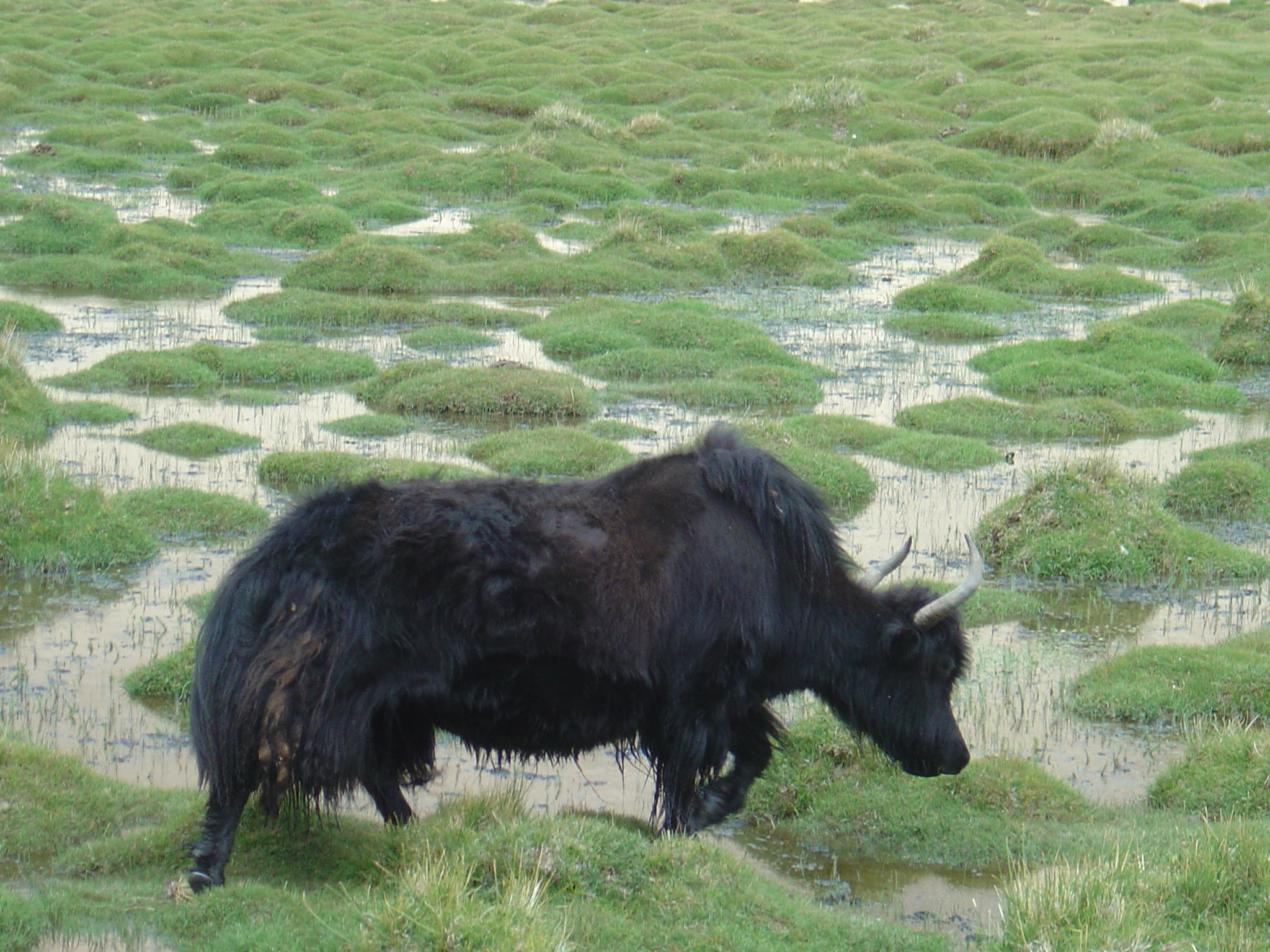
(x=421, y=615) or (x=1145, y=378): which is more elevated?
(x=421, y=615)

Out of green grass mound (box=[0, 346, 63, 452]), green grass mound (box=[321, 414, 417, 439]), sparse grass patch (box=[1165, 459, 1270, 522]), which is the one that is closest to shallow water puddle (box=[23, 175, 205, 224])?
green grass mound (box=[0, 346, 63, 452])

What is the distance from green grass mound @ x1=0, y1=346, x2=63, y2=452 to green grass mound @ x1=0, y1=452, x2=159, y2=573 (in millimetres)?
1950

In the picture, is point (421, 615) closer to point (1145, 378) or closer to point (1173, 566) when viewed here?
point (1173, 566)

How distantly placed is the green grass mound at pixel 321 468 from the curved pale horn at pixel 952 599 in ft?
17.0

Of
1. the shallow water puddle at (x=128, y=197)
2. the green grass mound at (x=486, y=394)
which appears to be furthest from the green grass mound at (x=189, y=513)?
the shallow water puddle at (x=128, y=197)

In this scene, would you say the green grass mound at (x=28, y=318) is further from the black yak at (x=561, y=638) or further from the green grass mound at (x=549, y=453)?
the black yak at (x=561, y=638)

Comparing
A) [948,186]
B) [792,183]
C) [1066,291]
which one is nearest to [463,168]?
[792,183]

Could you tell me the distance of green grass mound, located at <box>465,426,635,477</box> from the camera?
11.3 metres

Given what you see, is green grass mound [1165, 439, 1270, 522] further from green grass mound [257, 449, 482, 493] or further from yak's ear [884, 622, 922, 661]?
yak's ear [884, 622, 922, 661]

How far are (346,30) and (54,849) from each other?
40.3 m

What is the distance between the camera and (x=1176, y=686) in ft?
26.2

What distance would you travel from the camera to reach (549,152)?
1073 inches

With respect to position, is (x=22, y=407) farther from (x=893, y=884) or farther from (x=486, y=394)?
(x=893, y=884)

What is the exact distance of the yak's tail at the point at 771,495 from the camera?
5.78 m
